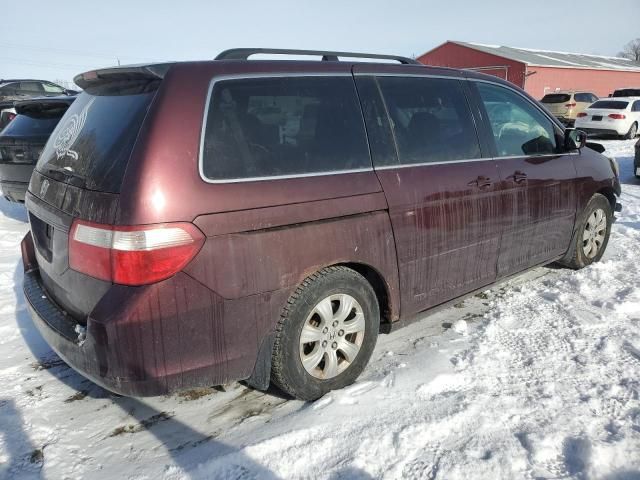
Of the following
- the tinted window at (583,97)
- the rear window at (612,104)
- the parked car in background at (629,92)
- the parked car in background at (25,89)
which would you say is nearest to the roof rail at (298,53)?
the rear window at (612,104)

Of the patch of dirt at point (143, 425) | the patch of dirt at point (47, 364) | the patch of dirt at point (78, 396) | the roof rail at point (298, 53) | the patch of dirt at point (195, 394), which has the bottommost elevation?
the patch of dirt at point (143, 425)

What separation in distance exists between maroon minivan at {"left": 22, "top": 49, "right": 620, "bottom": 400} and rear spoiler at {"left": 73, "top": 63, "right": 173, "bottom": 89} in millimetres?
12

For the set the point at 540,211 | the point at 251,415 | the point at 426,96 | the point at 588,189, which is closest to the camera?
the point at 251,415

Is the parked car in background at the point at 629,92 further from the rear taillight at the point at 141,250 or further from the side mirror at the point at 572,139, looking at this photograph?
the rear taillight at the point at 141,250

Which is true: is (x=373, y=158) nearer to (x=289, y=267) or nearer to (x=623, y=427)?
(x=289, y=267)

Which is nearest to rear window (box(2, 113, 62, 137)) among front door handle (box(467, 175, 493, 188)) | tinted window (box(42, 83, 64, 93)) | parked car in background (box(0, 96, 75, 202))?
parked car in background (box(0, 96, 75, 202))

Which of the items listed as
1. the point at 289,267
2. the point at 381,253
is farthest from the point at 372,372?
the point at 289,267

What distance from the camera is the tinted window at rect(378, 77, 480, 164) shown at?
3.12m

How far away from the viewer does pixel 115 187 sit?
2189mm

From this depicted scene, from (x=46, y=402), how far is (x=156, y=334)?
1.23 metres

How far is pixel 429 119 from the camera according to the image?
336cm

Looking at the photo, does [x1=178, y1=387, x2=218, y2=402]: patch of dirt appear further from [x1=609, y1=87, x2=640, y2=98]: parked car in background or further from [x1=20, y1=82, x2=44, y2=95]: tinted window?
[x1=609, y1=87, x2=640, y2=98]: parked car in background

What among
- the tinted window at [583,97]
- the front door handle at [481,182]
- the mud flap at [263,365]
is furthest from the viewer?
the tinted window at [583,97]

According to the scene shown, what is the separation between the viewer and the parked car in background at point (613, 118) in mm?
17266
